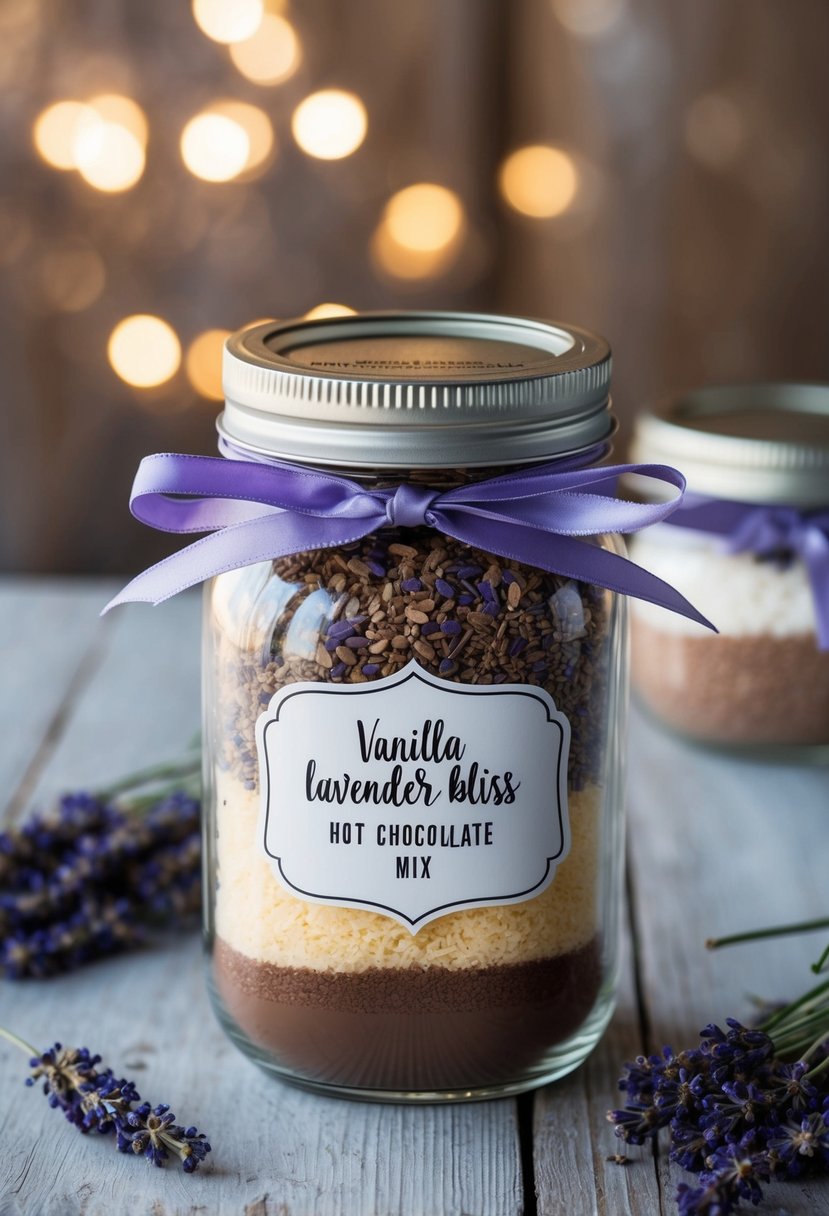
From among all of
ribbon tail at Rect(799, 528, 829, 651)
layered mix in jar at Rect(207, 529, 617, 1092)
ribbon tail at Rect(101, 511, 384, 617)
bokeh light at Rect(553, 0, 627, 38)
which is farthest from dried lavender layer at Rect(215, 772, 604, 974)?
bokeh light at Rect(553, 0, 627, 38)

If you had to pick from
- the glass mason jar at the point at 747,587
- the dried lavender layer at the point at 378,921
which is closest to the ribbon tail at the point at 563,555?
the dried lavender layer at the point at 378,921

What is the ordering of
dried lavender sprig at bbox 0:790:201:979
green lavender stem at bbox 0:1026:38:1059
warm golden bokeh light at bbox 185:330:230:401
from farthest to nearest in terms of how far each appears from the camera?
warm golden bokeh light at bbox 185:330:230:401
dried lavender sprig at bbox 0:790:201:979
green lavender stem at bbox 0:1026:38:1059

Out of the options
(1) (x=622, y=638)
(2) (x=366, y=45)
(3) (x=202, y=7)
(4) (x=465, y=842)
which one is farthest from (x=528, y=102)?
(4) (x=465, y=842)

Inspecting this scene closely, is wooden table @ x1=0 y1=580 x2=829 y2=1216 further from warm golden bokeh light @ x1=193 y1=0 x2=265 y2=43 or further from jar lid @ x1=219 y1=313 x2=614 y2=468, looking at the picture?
warm golden bokeh light @ x1=193 y1=0 x2=265 y2=43

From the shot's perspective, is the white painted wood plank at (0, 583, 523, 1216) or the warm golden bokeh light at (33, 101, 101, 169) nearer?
the white painted wood plank at (0, 583, 523, 1216)

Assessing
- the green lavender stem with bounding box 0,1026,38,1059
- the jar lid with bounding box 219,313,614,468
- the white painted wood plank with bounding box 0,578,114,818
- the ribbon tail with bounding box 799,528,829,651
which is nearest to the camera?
the jar lid with bounding box 219,313,614,468

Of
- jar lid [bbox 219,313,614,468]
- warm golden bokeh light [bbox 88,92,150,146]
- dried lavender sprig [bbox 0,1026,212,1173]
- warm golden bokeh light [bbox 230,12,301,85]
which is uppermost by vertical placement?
warm golden bokeh light [bbox 230,12,301,85]

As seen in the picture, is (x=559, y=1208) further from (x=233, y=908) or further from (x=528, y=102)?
(x=528, y=102)
